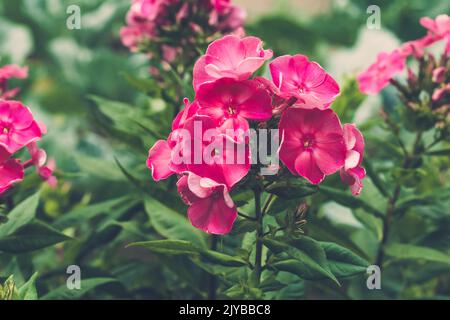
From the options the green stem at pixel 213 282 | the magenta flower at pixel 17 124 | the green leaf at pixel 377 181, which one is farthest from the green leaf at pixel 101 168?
the green leaf at pixel 377 181

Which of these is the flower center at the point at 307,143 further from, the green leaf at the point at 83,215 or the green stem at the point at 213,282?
the green leaf at the point at 83,215

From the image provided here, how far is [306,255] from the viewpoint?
985mm

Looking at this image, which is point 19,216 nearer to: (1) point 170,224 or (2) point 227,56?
(1) point 170,224

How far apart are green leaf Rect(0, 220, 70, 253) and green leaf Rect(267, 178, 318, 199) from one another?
15.4 inches

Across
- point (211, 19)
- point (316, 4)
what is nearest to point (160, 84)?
point (211, 19)

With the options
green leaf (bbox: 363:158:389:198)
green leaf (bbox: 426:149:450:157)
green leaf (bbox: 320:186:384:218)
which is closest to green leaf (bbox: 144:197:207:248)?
green leaf (bbox: 320:186:384:218)

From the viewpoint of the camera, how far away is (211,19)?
4.70 feet

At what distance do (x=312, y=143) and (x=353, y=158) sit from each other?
0.06m

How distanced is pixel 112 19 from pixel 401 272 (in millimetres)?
1825

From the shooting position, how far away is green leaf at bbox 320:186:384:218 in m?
1.29

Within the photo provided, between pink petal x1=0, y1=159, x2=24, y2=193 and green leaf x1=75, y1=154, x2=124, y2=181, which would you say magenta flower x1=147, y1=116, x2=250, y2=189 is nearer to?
pink petal x1=0, y1=159, x2=24, y2=193

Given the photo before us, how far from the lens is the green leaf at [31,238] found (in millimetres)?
1154
